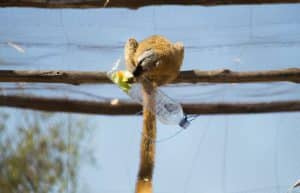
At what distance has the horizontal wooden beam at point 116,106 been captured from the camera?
2.71 meters

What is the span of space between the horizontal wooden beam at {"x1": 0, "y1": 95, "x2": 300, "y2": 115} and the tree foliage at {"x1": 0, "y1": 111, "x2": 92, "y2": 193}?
6 cm

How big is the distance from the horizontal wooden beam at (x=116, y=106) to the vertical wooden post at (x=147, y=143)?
930mm

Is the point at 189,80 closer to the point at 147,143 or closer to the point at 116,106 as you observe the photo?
the point at 147,143

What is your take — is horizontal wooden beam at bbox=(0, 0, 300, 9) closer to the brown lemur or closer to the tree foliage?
the brown lemur

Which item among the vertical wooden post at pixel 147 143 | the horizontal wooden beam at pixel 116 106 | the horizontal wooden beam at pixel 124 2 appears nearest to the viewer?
the vertical wooden post at pixel 147 143

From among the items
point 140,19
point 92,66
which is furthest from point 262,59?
point 92,66

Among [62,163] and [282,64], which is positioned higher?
[282,64]

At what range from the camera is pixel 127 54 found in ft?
5.86

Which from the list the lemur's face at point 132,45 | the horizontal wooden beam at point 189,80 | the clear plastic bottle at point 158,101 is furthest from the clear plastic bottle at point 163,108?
the horizontal wooden beam at point 189,80

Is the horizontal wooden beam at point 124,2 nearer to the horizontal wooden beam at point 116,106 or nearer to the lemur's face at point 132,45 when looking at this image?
the lemur's face at point 132,45

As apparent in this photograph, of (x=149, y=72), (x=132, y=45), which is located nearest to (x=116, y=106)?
(x=132, y=45)

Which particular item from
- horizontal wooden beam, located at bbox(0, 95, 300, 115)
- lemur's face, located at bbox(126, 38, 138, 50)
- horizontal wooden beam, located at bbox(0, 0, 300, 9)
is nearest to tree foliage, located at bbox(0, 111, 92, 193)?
horizontal wooden beam, located at bbox(0, 95, 300, 115)

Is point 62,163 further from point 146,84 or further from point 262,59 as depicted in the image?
point 146,84

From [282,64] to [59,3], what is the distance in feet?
2.96
